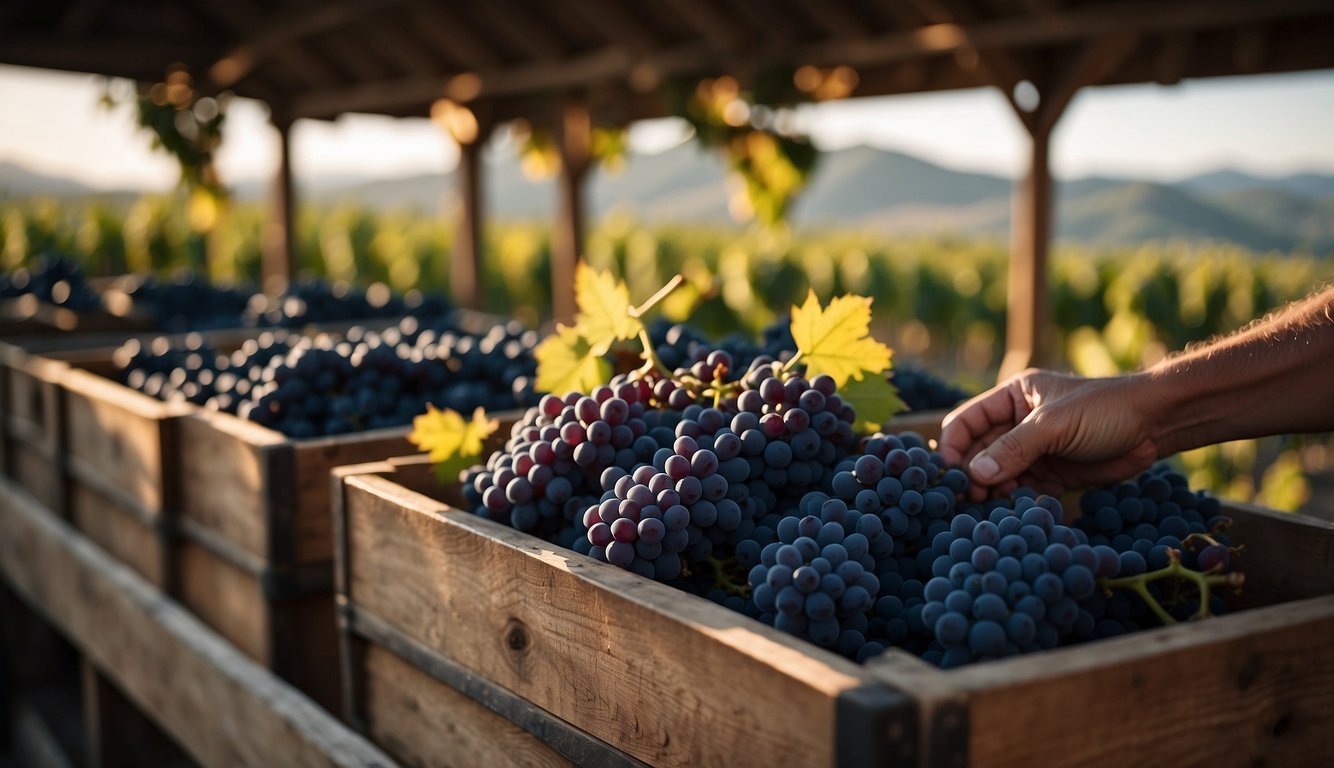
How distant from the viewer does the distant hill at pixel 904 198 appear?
21.8 metres

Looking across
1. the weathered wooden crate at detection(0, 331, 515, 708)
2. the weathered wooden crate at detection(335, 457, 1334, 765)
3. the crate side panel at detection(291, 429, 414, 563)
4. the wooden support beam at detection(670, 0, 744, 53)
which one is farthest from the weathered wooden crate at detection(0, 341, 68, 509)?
the wooden support beam at detection(670, 0, 744, 53)

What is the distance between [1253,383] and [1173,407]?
3.5 inches

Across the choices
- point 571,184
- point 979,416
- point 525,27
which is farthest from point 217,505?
point 571,184

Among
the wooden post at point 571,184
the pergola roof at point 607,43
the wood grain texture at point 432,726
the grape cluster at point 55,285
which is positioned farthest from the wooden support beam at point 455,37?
the wood grain texture at point 432,726

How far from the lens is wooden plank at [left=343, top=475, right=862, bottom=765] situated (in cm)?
84

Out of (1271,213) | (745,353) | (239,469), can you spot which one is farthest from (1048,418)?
(1271,213)

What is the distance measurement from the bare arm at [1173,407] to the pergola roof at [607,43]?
3.92 metres

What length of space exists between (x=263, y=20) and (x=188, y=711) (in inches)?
277

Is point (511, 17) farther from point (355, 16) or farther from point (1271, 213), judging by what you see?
point (1271, 213)

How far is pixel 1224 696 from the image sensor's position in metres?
0.88

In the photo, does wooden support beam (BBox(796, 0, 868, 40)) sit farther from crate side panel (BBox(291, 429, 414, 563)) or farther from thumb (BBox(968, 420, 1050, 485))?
thumb (BBox(968, 420, 1050, 485))

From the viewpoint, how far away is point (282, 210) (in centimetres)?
955

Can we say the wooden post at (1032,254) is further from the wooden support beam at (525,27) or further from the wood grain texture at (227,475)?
the wood grain texture at (227,475)

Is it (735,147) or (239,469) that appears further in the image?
(735,147)
